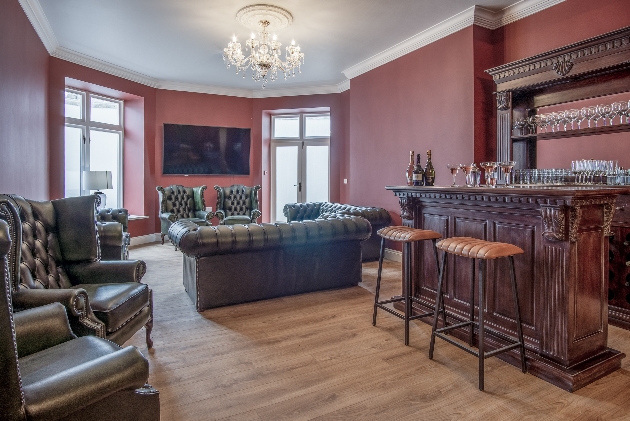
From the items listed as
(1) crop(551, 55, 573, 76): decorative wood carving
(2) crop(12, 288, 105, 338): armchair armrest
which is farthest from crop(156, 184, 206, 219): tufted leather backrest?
(1) crop(551, 55, 573, 76): decorative wood carving

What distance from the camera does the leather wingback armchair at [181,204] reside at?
758 cm

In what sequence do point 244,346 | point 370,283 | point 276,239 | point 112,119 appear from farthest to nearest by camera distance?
point 112,119, point 370,283, point 276,239, point 244,346

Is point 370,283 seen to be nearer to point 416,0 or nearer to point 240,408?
point 240,408

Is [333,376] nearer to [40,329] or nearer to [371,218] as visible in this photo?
[40,329]

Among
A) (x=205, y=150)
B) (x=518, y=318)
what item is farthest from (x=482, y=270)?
(x=205, y=150)

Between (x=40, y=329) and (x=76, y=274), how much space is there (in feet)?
3.86

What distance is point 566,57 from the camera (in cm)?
387

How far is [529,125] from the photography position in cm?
438

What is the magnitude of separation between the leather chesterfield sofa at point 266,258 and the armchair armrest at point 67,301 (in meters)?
1.44

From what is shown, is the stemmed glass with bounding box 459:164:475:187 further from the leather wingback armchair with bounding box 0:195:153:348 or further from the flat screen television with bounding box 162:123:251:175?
the flat screen television with bounding box 162:123:251:175

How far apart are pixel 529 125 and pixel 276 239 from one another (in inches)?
120

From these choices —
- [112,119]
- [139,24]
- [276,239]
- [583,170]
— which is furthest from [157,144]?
[583,170]

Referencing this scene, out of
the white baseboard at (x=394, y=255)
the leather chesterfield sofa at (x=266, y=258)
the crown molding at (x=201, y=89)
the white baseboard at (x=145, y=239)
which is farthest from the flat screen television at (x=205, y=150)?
the leather chesterfield sofa at (x=266, y=258)

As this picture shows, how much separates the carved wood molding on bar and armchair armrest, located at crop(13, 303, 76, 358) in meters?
4.56
